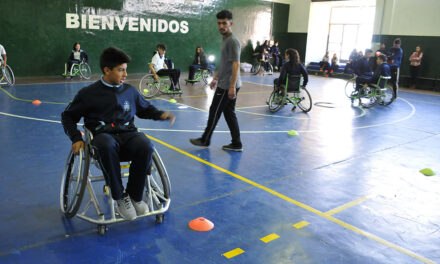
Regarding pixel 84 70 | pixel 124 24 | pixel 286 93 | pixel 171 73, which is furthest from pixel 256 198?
pixel 124 24

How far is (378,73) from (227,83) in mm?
4980

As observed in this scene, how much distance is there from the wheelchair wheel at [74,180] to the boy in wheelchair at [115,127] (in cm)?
9

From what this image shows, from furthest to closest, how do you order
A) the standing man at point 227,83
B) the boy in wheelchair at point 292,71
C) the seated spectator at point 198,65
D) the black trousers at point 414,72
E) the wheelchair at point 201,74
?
the black trousers at point 414,72 < the wheelchair at point 201,74 < the seated spectator at point 198,65 < the boy in wheelchair at point 292,71 < the standing man at point 227,83

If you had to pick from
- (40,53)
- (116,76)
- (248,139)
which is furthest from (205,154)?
(40,53)

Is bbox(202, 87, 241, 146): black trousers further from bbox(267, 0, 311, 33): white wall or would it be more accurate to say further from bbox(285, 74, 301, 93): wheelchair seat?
bbox(267, 0, 311, 33): white wall

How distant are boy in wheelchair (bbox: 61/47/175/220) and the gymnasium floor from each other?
0.88 ft

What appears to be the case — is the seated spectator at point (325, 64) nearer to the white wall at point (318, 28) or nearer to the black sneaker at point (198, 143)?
Result: the white wall at point (318, 28)

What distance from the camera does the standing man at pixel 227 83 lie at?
428 centimetres

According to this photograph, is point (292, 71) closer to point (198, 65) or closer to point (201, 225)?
point (198, 65)

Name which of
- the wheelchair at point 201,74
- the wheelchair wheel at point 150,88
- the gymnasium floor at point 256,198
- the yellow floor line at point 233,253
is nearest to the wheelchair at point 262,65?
the wheelchair at point 201,74

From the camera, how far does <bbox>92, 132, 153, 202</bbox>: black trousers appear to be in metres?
2.38

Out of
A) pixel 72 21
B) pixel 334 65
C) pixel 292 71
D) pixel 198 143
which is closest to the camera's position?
pixel 198 143

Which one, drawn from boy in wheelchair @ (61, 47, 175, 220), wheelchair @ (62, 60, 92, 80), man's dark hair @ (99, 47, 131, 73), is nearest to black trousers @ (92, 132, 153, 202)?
boy in wheelchair @ (61, 47, 175, 220)

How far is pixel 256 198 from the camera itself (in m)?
3.26
